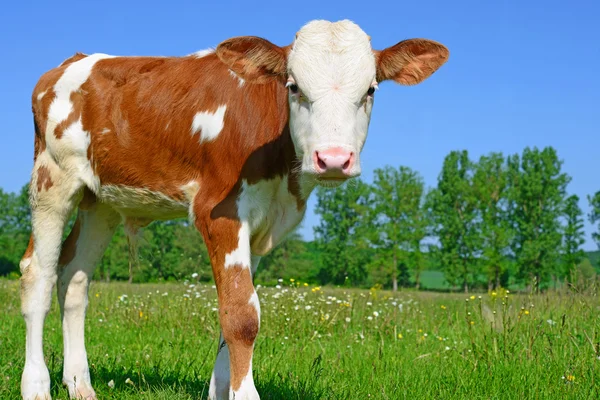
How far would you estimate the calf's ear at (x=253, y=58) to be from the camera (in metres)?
4.33

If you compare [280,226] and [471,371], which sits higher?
[280,226]

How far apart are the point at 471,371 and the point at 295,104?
2962 millimetres

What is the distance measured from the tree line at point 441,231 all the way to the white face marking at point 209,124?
5104 centimetres

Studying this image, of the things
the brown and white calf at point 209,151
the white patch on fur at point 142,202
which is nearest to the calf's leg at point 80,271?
the brown and white calf at point 209,151

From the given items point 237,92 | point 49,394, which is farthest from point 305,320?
point 237,92

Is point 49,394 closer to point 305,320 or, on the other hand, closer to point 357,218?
point 305,320

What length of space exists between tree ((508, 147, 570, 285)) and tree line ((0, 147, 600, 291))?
0.31ft

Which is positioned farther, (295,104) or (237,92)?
(237,92)

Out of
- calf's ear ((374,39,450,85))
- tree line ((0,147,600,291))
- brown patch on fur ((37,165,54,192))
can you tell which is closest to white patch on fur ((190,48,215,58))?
calf's ear ((374,39,450,85))

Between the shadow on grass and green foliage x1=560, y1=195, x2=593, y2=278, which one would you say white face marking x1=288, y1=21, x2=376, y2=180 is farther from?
green foliage x1=560, y1=195, x2=593, y2=278

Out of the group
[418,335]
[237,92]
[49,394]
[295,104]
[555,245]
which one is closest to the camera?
[295,104]

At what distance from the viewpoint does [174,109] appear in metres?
4.96

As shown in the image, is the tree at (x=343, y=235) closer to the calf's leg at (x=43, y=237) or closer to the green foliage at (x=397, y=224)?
the green foliage at (x=397, y=224)

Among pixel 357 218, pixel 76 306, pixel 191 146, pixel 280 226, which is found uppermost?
pixel 357 218
